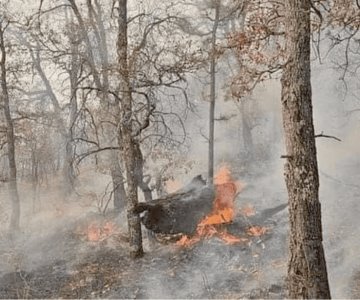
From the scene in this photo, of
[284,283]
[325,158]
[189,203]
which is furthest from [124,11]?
[325,158]

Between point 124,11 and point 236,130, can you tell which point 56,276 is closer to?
point 124,11

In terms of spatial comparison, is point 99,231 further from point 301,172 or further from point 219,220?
point 301,172

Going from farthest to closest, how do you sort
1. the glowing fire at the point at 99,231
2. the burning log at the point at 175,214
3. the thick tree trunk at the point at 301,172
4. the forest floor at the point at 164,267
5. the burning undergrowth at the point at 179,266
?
the glowing fire at the point at 99,231 < the burning log at the point at 175,214 < the burning undergrowth at the point at 179,266 < the forest floor at the point at 164,267 < the thick tree trunk at the point at 301,172

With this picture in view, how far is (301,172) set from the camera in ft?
23.8

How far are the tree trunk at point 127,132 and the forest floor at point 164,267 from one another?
76 centimetres

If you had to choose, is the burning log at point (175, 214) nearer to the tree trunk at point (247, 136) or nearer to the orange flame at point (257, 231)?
the orange flame at point (257, 231)

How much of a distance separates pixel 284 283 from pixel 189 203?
5.02m

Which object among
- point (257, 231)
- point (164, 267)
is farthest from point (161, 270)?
point (257, 231)

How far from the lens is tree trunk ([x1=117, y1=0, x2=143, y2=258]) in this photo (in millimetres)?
12891

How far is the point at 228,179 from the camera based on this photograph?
16.7 metres

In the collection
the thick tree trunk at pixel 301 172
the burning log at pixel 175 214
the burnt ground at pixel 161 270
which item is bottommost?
the burnt ground at pixel 161 270

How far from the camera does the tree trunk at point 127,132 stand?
12.9 metres

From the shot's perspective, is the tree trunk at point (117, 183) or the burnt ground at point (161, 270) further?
the tree trunk at point (117, 183)

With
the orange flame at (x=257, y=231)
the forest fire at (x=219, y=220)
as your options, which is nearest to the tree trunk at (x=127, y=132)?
the forest fire at (x=219, y=220)
